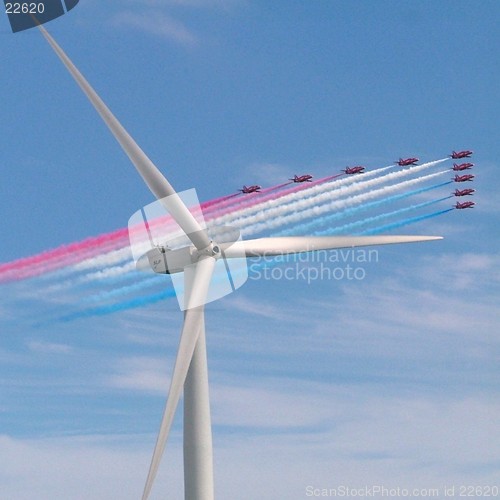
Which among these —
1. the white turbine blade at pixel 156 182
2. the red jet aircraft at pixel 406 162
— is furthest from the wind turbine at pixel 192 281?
the red jet aircraft at pixel 406 162

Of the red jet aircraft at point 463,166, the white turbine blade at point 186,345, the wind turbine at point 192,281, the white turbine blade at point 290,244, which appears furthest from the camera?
the red jet aircraft at point 463,166

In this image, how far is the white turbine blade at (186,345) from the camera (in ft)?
222

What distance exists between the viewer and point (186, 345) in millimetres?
73625

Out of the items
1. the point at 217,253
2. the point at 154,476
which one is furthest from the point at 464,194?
the point at 154,476

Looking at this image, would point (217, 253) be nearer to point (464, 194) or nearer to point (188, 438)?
point (188, 438)

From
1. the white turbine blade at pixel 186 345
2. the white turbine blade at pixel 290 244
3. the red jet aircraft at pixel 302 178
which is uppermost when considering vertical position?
the red jet aircraft at pixel 302 178

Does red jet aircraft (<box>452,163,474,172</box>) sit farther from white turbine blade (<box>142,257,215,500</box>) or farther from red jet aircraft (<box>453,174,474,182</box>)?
white turbine blade (<box>142,257,215,500</box>)

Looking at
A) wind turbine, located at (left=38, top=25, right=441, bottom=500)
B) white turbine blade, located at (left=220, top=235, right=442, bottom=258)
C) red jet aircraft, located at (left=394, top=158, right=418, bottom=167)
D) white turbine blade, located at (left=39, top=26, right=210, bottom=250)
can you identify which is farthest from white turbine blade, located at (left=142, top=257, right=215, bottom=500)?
red jet aircraft, located at (left=394, top=158, right=418, bottom=167)

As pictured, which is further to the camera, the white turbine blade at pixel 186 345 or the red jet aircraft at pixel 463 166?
the red jet aircraft at pixel 463 166

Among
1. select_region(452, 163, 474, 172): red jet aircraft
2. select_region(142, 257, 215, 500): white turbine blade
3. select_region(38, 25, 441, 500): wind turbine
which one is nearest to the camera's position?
select_region(142, 257, 215, 500): white turbine blade

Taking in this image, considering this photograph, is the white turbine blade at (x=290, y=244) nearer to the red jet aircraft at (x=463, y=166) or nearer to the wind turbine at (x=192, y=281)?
the wind turbine at (x=192, y=281)

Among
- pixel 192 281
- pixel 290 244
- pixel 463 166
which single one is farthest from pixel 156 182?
pixel 463 166

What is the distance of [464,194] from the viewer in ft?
426

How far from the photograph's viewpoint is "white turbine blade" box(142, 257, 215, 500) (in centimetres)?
6781
